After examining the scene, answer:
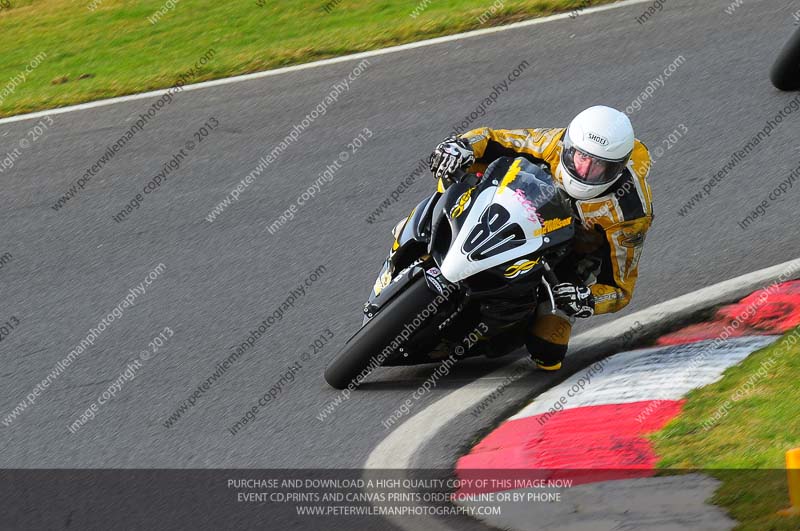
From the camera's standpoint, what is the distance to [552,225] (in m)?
5.48

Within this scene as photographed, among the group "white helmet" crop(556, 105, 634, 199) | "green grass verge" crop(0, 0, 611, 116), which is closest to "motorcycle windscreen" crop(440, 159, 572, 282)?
"white helmet" crop(556, 105, 634, 199)

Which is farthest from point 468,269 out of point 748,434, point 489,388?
point 748,434

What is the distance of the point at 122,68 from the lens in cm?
1140

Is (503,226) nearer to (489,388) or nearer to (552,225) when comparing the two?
(552,225)

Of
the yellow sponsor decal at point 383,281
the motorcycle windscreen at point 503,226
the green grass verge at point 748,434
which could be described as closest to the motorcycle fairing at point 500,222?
the motorcycle windscreen at point 503,226

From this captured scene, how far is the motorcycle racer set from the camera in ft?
17.8

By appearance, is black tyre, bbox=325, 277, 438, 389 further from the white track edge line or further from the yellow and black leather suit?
the yellow and black leather suit

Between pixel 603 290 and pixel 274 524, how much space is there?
2.16 meters

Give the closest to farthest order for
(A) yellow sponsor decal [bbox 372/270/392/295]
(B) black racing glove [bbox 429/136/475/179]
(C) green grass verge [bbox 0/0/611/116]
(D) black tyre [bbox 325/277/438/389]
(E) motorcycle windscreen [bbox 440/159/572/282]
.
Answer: (E) motorcycle windscreen [bbox 440/159/572/282], (D) black tyre [bbox 325/277/438/389], (B) black racing glove [bbox 429/136/475/179], (A) yellow sponsor decal [bbox 372/270/392/295], (C) green grass verge [bbox 0/0/611/116]

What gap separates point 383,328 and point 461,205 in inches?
29.7

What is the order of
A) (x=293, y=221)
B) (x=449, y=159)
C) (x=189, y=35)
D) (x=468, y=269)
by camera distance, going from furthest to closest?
(x=189, y=35) < (x=293, y=221) < (x=449, y=159) < (x=468, y=269)

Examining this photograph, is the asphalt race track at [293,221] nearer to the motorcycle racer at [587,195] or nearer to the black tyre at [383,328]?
the black tyre at [383,328]

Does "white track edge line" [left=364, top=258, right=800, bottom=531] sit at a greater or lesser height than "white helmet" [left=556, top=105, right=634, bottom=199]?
lesser

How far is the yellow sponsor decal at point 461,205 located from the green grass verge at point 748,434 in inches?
58.3
